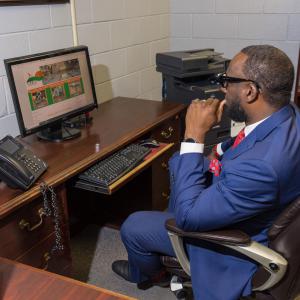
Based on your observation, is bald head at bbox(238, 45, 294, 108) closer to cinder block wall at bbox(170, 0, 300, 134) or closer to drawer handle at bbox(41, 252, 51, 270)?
drawer handle at bbox(41, 252, 51, 270)

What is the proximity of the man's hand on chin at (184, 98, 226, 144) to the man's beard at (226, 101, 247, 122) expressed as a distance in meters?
0.12

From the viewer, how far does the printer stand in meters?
2.72

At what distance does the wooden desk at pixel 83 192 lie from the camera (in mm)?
1555

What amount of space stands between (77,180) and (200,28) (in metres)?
2.13

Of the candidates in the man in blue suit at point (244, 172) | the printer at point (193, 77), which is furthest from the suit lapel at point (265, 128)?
the printer at point (193, 77)

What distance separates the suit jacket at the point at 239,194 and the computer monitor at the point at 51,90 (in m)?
0.73

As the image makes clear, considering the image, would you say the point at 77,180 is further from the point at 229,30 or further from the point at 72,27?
the point at 229,30

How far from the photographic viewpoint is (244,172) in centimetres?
131

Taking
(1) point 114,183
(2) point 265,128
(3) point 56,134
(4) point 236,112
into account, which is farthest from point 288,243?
(3) point 56,134

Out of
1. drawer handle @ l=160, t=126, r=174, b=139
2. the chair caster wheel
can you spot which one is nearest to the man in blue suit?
the chair caster wheel

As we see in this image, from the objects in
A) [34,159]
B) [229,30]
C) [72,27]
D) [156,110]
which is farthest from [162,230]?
[229,30]

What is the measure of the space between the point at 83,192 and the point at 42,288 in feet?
5.04

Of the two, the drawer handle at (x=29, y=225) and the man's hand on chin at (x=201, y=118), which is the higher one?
the man's hand on chin at (x=201, y=118)

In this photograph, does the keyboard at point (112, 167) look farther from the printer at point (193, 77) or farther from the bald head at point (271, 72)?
the printer at point (193, 77)
